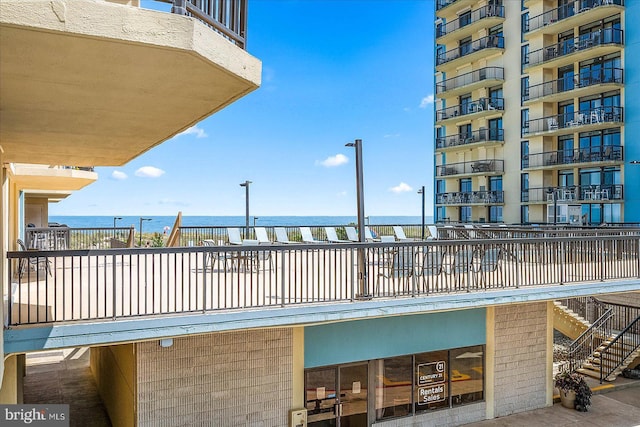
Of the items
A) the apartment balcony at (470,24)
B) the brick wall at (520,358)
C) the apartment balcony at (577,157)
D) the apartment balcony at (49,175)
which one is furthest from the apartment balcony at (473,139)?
the apartment balcony at (49,175)

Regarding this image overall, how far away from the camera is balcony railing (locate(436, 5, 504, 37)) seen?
113ft

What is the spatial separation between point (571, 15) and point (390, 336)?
2748 cm

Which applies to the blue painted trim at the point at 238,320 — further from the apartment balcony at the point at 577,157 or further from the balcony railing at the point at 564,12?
the balcony railing at the point at 564,12

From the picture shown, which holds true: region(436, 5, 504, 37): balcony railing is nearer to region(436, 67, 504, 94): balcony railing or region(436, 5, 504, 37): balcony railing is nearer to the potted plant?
region(436, 67, 504, 94): balcony railing

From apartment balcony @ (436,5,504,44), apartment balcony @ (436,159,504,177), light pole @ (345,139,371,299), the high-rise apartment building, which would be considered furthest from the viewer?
apartment balcony @ (436,159,504,177)

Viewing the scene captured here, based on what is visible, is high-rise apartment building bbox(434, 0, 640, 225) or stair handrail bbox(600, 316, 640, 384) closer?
stair handrail bbox(600, 316, 640, 384)

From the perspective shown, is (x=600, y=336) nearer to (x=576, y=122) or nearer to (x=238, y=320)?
(x=238, y=320)

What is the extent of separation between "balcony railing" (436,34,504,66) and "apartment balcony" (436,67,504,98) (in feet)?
5.09

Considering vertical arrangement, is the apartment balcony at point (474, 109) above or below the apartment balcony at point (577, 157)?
above

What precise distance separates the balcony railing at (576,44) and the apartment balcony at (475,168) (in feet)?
23.8

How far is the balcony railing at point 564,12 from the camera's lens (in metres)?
27.2

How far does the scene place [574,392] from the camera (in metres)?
12.3

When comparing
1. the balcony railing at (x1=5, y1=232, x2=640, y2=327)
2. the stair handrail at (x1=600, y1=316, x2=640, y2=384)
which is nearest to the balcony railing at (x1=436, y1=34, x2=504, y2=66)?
the stair handrail at (x1=600, y1=316, x2=640, y2=384)

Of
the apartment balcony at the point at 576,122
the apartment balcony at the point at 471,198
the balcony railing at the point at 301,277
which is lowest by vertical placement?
the balcony railing at the point at 301,277
